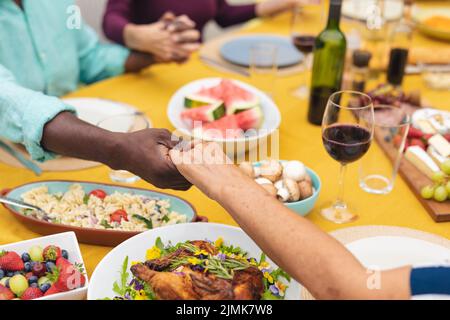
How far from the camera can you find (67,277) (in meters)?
1.00

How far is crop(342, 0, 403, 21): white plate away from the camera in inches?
101

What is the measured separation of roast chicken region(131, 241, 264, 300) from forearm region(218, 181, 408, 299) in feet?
0.31

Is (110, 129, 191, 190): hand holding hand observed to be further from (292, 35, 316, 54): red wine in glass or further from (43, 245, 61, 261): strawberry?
(292, 35, 316, 54): red wine in glass

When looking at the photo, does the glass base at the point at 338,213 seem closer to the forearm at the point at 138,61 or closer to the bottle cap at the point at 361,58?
the bottle cap at the point at 361,58

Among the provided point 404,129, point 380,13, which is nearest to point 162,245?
point 404,129

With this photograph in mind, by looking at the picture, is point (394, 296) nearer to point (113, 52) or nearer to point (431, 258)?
point (431, 258)

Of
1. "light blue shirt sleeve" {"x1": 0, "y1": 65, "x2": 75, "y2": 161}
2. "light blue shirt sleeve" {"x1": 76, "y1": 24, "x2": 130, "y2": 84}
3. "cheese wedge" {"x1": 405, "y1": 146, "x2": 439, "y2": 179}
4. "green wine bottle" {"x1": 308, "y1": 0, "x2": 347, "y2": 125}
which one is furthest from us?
"light blue shirt sleeve" {"x1": 76, "y1": 24, "x2": 130, "y2": 84}

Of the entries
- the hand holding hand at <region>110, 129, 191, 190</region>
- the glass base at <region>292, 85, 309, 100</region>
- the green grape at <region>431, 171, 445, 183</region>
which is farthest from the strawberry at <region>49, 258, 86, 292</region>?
the glass base at <region>292, 85, 309, 100</region>

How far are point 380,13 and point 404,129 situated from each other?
113 cm

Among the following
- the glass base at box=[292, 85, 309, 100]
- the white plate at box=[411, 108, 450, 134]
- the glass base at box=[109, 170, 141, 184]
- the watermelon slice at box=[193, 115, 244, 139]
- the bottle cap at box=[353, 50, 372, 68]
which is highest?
the bottle cap at box=[353, 50, 372, 68]

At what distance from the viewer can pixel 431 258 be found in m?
1.10

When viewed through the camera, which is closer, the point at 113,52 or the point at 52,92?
the point at 52,92

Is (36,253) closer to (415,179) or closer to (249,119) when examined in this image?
(249,119)
